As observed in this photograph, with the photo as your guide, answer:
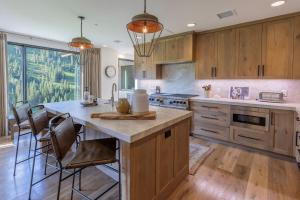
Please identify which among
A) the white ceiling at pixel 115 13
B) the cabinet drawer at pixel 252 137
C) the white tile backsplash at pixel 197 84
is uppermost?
the white ceiling at pixel 115 13

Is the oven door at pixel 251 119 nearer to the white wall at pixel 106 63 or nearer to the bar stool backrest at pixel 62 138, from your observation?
the bar stool backrest at pixel 62 138

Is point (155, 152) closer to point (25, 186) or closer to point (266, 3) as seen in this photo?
point (25, 186)

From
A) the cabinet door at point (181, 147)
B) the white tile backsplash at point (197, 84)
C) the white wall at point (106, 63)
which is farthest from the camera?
the white wall at point (106, 63)

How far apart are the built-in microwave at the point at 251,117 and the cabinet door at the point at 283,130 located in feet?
0.33

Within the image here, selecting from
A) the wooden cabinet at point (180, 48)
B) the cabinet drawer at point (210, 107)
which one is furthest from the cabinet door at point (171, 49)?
the cabinet drawer at point (210, 107)

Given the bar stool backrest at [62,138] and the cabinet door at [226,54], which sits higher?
the cabinet door at [226,54]

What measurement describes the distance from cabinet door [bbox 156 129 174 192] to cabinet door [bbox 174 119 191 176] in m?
0.09

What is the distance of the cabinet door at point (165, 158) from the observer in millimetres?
1822

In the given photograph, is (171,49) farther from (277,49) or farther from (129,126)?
(129,126)

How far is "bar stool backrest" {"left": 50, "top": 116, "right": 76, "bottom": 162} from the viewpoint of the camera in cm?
136

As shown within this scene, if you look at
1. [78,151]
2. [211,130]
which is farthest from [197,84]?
[78,151]

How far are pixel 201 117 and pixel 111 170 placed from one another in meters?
2.31

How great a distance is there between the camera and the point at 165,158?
1.92 m

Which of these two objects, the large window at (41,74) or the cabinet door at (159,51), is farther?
the cabinet door at (159,51)
